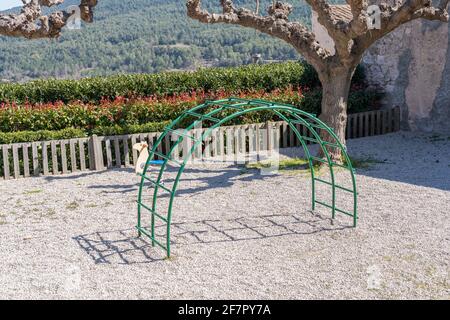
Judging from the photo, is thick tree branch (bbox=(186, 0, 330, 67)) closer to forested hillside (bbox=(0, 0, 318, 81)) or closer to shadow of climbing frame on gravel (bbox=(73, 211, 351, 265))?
shadow of climbing frame on gravel (bbox=(73, 211, 351, 265))

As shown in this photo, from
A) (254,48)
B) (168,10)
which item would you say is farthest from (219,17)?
Answer: (168,10)

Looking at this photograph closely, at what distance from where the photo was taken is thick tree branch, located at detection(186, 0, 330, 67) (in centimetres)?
1153

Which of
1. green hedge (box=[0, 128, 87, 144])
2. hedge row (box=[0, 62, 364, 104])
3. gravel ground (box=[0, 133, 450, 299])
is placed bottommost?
gravel ground (box=[0, 133, 450, 299])

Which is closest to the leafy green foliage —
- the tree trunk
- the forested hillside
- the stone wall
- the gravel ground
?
the stone wall

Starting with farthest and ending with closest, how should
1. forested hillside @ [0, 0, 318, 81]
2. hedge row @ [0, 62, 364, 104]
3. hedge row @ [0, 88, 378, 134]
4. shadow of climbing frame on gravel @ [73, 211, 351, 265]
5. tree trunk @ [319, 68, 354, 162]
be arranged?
forested hillside @ [0, 0, 318, 81]
hedge row @ [0, 62, 364, 104]
hedge row @ [0, 88, 378, 134]
tree trunk @ [319, 68, 354, 162]
shadow of climbing frame on gravel @ [73, 211, 351, 265]

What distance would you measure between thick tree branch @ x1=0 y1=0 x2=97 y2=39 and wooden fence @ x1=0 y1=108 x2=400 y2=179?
291 cm

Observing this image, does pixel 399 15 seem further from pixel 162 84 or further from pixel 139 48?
pixel 139 48

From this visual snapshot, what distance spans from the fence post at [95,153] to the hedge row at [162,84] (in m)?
2.38

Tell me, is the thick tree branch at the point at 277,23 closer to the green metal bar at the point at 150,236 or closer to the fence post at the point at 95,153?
Answer: the fence post at the point at 95,153

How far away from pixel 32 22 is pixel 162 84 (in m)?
5.62

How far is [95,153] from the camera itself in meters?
12.6

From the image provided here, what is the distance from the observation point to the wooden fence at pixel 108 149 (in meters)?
12.3

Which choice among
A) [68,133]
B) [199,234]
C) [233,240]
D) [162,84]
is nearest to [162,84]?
[162,84]

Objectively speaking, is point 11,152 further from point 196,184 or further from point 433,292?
point 433,292
